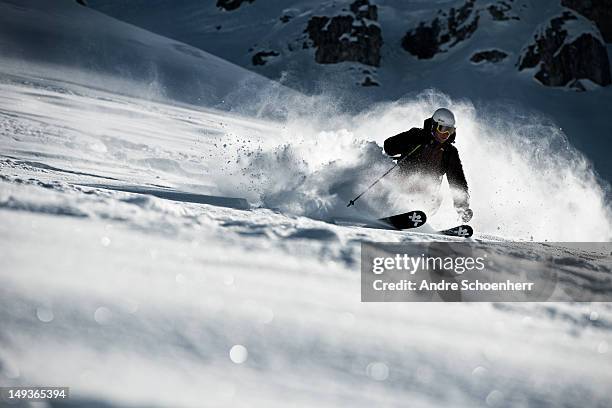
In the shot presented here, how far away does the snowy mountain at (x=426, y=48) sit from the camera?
45969mm

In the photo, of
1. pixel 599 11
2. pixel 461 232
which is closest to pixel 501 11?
pixel 599 11

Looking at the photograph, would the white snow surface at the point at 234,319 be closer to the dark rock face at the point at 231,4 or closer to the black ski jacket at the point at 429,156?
the black ski jacket at the point at 429,156

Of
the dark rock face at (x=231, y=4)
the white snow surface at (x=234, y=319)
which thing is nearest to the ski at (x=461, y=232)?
the white snow surface at (x=234, y=319)

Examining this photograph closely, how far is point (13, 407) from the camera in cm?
124

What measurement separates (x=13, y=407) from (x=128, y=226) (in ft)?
5.36

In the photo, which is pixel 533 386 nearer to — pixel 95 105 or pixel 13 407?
pixel 13 407

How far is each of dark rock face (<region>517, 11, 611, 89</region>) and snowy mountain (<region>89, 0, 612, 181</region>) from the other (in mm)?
90

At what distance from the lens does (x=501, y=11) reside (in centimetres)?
5516

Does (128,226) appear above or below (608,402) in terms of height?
above

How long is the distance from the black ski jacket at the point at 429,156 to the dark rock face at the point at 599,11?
60172 millimetres

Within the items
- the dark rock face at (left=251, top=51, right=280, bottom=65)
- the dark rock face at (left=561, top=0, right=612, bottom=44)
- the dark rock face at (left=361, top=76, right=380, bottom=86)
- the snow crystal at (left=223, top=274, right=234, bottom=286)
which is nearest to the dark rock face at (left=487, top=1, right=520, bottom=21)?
the dark rock face at (left=561, top=0, right=612, bottom=44)

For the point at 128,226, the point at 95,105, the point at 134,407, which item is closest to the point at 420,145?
the point at 128,226

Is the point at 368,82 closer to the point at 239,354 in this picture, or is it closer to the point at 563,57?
the point at 563,57

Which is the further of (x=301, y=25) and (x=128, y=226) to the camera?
(x=301, y=25)
